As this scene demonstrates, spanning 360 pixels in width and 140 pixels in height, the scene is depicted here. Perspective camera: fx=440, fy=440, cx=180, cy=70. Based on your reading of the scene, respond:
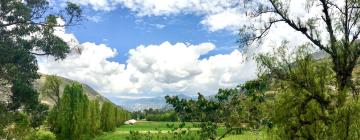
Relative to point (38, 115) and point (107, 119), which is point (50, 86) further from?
point (38, 115)

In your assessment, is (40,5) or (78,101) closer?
(78,101)

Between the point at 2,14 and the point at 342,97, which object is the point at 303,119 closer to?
the point at 342,97

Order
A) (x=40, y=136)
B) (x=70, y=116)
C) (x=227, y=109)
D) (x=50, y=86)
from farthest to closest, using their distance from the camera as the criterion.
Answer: (x=50, y=86) < (x=70, y=116) < (x=40, y=136) < (x=227, y=109)

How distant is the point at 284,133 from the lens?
14.0 m

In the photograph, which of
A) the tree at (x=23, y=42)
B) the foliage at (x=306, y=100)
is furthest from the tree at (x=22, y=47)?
the foliage at (x=306, y=100)

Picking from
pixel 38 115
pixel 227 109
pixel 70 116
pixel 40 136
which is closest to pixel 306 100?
pixel 227 109

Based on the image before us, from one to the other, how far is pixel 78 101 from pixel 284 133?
1187 inches

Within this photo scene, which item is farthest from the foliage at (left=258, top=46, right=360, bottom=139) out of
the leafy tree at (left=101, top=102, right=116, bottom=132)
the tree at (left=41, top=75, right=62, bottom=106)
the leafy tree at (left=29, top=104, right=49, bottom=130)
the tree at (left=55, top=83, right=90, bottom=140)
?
the tree at (left=41, top=75, right=62, bottom=106)

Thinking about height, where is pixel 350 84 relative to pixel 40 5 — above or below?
below

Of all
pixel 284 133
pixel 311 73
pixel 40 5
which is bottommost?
pixel 284 133

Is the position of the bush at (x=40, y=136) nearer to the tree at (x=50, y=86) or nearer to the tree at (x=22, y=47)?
the tree at (x=22, y=47)

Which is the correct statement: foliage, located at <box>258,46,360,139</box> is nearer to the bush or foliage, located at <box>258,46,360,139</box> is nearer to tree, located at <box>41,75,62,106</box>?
the bush

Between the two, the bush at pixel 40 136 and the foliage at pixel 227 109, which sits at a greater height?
the foliage at pixel 227 109

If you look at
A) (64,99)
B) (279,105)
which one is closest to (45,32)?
(64,99)
